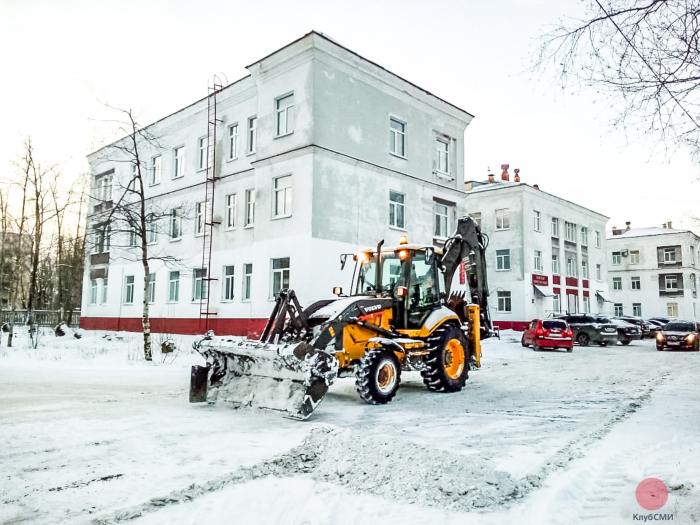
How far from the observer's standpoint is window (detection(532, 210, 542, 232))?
3996 centimetres

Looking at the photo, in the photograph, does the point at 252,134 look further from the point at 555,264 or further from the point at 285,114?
the point at 555,264

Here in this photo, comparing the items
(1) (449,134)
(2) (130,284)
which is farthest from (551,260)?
(2) (130,284)

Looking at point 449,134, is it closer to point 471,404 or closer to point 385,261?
point 385,261

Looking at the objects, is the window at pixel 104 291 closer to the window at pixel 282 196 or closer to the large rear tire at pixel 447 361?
the window at pixel 282 196

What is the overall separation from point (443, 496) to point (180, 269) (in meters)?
24.9

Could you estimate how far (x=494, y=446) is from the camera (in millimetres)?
6254

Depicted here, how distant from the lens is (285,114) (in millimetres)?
22812

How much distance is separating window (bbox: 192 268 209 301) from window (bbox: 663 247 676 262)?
5542cm

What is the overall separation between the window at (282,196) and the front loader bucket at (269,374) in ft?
43.3

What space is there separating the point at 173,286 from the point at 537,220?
27.1 m

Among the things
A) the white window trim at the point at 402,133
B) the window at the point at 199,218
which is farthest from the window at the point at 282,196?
the window at the point at 199,218

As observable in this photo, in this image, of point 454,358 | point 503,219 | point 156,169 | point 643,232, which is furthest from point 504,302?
point 643,232

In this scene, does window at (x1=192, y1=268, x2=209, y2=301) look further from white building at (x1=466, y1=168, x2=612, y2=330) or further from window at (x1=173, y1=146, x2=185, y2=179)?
white building at (x1=466, y1=168, x2=612, y2=330)

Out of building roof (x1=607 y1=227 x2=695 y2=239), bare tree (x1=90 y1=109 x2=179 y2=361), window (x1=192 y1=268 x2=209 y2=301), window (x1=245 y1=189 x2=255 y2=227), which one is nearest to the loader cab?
bare tree (x1=90 y1=109 x2=179 y2=361)
